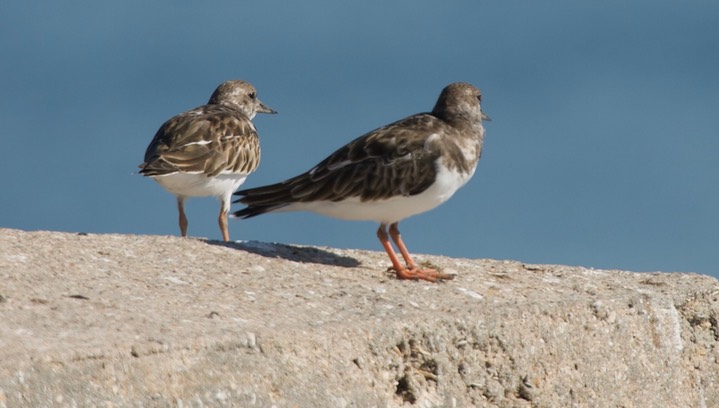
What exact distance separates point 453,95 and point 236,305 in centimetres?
413

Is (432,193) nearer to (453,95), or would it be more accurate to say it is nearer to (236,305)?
(453,95)

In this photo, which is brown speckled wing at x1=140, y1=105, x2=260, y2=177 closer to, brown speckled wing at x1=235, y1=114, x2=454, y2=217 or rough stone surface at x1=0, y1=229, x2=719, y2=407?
brown speckled wing at x1=235, y1=114, x2=454, y2=217

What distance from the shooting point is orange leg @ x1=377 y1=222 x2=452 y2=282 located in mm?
10750

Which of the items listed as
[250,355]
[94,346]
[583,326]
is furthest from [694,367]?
[94,346]

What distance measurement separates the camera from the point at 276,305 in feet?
29.7

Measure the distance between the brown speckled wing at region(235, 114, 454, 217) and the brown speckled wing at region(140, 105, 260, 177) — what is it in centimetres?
375

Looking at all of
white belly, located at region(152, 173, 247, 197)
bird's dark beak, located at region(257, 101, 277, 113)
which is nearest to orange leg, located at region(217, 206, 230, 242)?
white belly, located at region(152, 173, 247, 197)

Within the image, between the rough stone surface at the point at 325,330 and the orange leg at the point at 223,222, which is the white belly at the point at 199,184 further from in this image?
the rough stone surface at the point at 325,330

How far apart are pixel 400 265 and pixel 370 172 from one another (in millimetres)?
910

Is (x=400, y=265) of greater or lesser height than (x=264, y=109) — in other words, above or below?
below

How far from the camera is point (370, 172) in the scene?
1115cm

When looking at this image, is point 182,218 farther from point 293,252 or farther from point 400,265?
point 400,265

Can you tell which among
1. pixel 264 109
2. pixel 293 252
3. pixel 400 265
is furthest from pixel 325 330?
pixel 264 109

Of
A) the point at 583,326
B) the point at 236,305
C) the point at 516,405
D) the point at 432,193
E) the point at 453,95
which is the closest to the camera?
the point at 236,305
